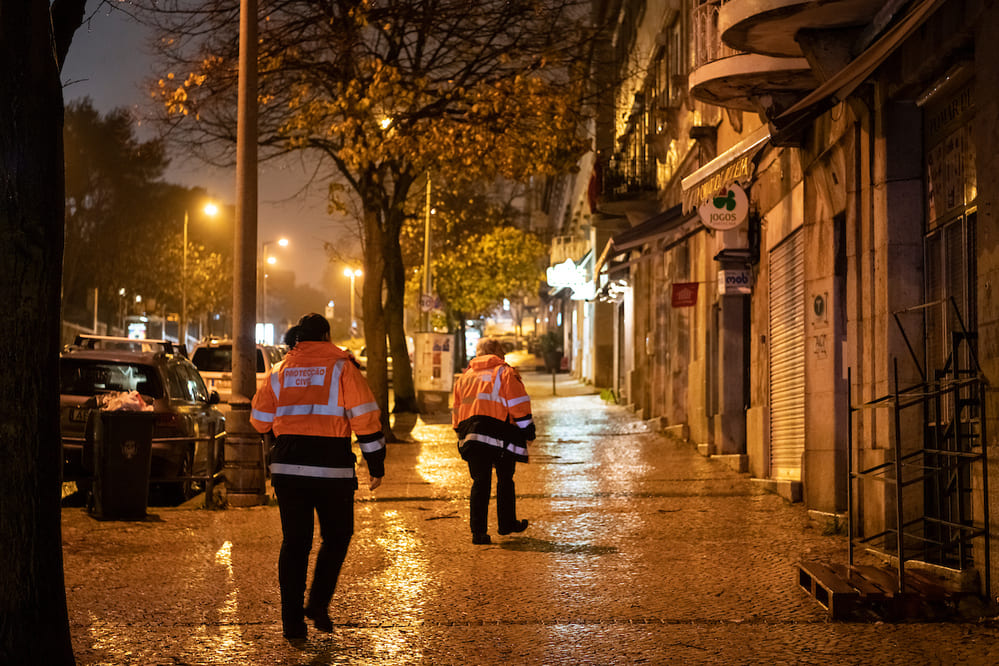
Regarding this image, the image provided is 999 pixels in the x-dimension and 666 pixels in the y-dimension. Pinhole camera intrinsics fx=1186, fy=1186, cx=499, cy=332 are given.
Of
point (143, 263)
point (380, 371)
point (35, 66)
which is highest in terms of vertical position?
point (143, 263)

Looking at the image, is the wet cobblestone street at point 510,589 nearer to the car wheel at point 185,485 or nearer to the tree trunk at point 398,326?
the car wheel at point 185,485

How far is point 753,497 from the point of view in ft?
41.1

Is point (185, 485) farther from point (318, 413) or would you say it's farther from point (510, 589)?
point (318, 413)

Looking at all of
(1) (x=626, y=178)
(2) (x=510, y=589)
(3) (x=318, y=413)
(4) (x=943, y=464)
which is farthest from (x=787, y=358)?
(1) (x=626, y=178)

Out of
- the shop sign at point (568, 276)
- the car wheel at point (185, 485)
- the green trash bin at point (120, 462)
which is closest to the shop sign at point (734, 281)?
the car wheel at point (185, 485)

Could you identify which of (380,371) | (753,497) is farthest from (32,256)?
(380,371)

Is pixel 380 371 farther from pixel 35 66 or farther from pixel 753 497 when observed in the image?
pixel 35 66

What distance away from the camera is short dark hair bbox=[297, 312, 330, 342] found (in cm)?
648

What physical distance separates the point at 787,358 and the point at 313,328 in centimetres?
819

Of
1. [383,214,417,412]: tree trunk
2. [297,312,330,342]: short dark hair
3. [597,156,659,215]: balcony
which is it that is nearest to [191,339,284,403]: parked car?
[383,214,417,412]: tree trunk

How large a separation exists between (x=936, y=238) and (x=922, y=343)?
30.7 inches

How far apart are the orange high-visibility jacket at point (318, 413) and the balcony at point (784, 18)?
4.88 metres

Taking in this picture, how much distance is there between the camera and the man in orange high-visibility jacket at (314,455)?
623 centimetres

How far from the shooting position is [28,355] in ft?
15.9
